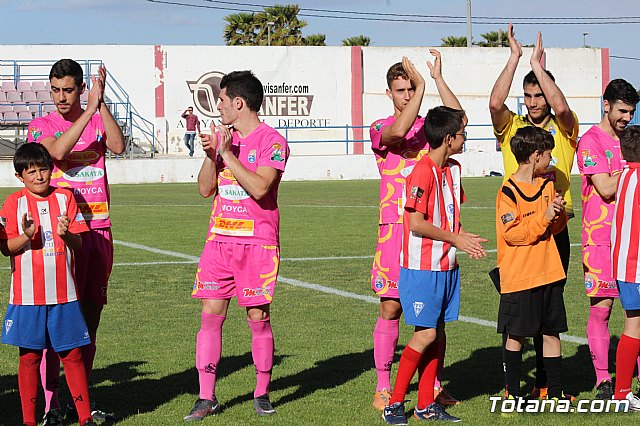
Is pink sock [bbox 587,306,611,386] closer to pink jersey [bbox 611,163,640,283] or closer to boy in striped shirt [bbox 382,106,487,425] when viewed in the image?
pink jersey [bbox 611,163,640,283]

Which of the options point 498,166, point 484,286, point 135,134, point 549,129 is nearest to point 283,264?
point 484,286

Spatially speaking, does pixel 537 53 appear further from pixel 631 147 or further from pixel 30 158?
pixel 30 158

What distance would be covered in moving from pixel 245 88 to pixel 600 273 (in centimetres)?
256

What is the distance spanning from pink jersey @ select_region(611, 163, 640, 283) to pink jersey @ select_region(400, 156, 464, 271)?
0.96 m

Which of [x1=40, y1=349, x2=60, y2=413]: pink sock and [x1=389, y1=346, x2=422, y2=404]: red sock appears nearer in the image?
[x1=389, y1=346, x2=422, y2=404]: red sock

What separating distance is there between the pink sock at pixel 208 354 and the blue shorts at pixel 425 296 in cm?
113

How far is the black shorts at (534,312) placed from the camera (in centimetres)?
620

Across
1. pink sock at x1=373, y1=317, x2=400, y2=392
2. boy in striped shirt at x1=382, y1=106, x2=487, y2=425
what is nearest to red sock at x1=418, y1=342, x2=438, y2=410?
boy in striped shirt at x1=382, y1=106, x2=487, y2=425

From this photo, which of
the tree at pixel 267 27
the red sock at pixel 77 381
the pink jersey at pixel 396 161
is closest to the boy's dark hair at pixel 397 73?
the pink jersey at pixel 396 161

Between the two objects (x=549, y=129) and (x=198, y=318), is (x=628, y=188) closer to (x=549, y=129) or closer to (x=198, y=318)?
(x=549, y=129)

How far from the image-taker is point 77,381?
588cm

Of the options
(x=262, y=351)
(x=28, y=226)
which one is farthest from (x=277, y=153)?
(x=28, y=226)

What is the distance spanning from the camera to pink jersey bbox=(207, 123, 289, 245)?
634 cm

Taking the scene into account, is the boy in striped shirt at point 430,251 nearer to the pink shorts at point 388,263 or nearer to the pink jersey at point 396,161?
the pink shorts at point 388,263
